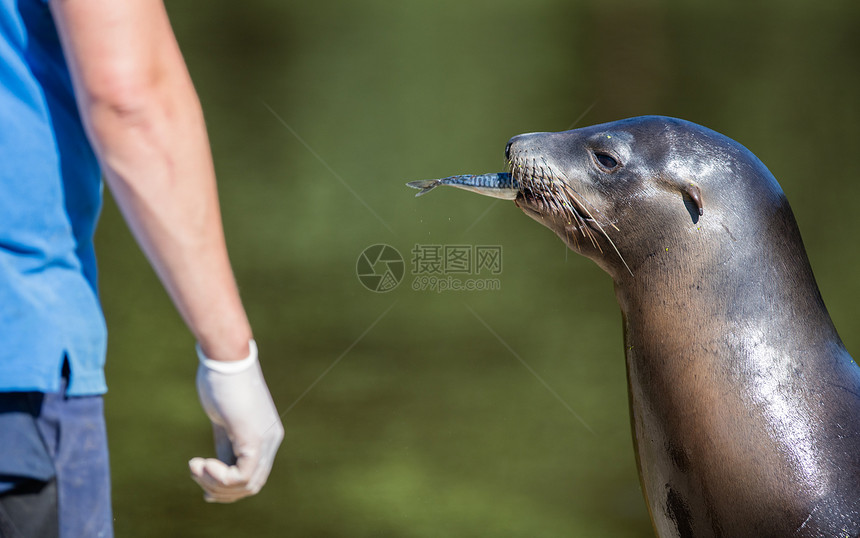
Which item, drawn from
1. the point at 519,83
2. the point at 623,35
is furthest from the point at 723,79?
the point at 519,83

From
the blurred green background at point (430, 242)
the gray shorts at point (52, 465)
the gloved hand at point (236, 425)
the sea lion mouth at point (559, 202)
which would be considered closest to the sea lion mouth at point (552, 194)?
the sea lion mouth at point (559, 202)

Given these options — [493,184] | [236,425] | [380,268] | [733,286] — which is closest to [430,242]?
[380,268]

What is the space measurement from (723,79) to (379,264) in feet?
4.19

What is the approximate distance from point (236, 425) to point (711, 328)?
79 centimetres

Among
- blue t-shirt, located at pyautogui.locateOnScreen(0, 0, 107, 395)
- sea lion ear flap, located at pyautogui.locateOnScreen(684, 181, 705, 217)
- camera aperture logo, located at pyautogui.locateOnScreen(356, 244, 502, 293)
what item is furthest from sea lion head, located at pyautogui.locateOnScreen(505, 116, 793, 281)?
camera aperture logo, located at pyautogui.locateOnScreen(356, 244, 502, 293)

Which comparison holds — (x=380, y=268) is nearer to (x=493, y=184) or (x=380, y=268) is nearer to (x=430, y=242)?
(x=430, y=242)

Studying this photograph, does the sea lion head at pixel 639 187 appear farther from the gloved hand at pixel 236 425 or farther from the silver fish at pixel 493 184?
the gloved hand at pixel 236 425

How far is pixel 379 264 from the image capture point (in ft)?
9.11

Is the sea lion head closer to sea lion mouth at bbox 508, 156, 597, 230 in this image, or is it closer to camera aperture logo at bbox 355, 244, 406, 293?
sea lion mouth at bbox 508, 156, 597, 230

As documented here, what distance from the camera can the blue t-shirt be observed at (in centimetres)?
72

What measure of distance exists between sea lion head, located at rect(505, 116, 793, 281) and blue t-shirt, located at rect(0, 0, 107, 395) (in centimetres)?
83

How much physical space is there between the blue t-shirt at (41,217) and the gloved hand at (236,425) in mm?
107

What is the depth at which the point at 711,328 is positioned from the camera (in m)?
1.31

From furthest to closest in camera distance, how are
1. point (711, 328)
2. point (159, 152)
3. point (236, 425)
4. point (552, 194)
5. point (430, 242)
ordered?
point (430, 242) < point (552, 194) < point (711, 328) < point (236, 425) < point (159, 152)
